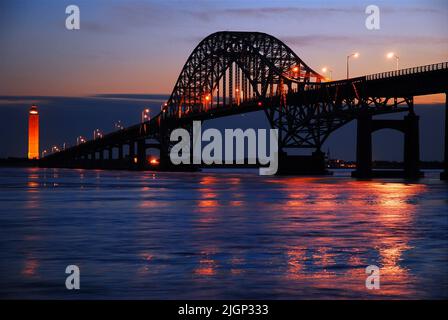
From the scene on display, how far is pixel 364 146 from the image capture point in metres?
105

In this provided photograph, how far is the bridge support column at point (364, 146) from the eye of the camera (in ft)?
344

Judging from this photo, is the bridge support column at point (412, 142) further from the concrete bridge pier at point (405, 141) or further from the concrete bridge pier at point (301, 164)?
the concrete bridge pier at point (301, 164)

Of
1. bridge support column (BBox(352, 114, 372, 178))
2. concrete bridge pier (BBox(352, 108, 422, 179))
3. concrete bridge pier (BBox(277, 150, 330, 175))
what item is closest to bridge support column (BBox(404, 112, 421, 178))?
Result: concrete bridge pier (BBox(352, 108, 422, 179))

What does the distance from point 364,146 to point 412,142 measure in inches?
210

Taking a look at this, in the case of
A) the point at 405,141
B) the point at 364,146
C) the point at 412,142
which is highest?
the point at 405,141

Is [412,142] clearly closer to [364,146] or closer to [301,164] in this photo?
[364,146]

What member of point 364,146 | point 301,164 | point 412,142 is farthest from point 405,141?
point 301,164

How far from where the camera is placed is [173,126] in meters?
192

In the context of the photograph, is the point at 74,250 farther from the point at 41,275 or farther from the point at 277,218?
the point at 277,218

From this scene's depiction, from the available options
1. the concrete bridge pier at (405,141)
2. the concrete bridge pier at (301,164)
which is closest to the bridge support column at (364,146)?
the concrete bridge pier at (405,141)

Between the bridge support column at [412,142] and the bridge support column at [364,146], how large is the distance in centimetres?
408

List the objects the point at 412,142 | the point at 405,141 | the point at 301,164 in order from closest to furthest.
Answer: the point at 412,142 → the point at 405,141 → the point at 301,164

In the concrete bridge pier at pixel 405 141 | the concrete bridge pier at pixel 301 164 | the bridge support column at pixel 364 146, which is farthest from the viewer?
the concrete bridge pier at pixel 301 164
